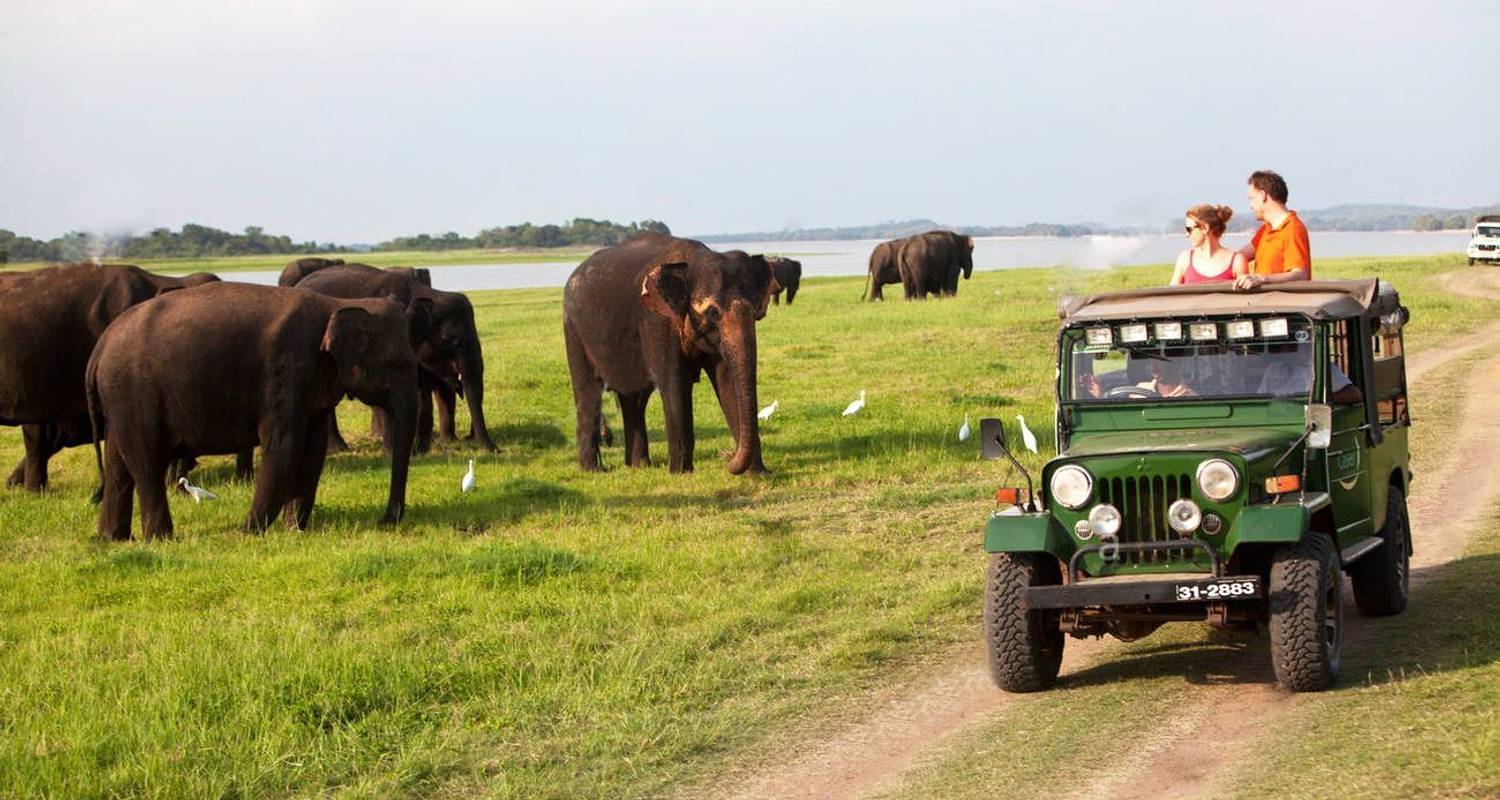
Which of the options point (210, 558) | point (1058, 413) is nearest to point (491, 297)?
point (210, 558)

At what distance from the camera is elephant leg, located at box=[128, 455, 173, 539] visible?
46.5 ft

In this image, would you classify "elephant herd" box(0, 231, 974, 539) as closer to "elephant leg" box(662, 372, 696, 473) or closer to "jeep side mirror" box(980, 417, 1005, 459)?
"elephant leg" box(662, 372, 696, 473)

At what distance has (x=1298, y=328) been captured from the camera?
9.26 metres

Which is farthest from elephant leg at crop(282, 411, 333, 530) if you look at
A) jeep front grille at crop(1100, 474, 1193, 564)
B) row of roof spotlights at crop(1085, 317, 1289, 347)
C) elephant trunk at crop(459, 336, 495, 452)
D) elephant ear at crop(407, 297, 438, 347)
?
jeep front grille at crop(1100, 474, 1193, 564)

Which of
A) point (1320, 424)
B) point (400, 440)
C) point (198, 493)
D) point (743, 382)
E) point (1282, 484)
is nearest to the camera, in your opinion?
point (1282, 484)

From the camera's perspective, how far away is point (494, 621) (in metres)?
10.7

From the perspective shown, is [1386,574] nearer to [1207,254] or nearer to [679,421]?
[1207,254]

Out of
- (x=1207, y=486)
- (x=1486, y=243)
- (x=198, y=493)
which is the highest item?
(x=1207, y=486)

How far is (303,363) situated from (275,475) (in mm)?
896

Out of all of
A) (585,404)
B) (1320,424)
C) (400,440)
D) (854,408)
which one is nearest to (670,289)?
(585,404)

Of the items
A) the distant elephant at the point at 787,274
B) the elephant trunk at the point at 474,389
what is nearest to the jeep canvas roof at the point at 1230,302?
the elephant trunk at the point at 474,389

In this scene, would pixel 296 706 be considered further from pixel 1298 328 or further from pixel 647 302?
pixel 647 302

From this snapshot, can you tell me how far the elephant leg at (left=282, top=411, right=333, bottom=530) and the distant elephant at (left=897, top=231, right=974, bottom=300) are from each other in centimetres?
3943

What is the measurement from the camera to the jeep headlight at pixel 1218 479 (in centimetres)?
826
